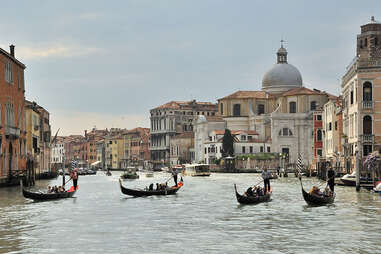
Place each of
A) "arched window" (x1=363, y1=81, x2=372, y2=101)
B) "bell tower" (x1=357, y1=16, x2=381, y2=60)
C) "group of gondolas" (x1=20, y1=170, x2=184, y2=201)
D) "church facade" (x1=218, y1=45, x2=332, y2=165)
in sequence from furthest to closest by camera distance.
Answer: "church facade" (x1=218, y1=45, x2=332, y2=165) < "bell tower" (x1=357, y1=16, x2=381, y2=60) < "arched window" (x1=363, y1=81, x2=372, y2=101) < "group of gondolas" (x1=20, y1=170, x2=184, y2=201)

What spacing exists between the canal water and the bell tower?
18.0 meters

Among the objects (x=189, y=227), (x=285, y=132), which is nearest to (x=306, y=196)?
(x=189, y=227)

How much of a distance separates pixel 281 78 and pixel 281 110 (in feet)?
22.2

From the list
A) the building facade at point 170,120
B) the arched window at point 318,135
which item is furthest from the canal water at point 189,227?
the building facade at point 170,120

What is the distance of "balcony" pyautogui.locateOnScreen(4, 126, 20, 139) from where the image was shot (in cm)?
3378

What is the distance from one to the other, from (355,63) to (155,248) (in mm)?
26191

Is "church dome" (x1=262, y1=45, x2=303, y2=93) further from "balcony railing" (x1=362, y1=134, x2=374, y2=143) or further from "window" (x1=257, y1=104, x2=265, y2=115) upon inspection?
"balcony railing" (x1=362, y1=134, x2=374, y2=143)

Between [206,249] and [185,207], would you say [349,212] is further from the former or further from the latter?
[206,249]

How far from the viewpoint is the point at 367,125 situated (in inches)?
1458

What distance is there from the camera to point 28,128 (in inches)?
1802

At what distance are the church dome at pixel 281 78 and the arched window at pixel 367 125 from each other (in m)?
54.2

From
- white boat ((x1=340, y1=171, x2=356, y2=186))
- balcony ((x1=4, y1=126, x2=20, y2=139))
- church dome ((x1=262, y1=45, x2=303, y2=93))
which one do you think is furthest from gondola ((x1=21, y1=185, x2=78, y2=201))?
church dome ((x1=262, y1=45, x2=303, y2=93))

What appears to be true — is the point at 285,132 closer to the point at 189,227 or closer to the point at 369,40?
the point at 369,40

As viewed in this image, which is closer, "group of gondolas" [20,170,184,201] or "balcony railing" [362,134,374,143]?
"group of gondolas" [20,170,184,201]
